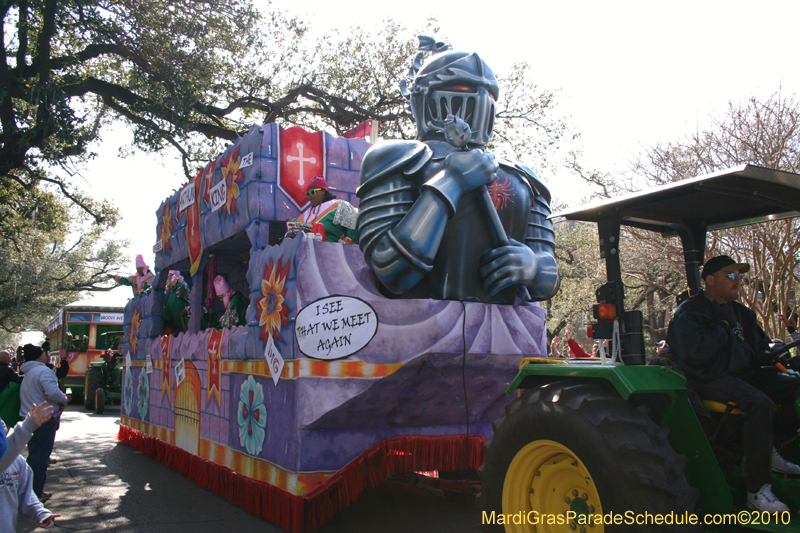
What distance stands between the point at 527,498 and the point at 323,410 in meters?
1.77

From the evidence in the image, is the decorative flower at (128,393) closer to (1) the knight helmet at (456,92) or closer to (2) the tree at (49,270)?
(1) the knight helmet at (456,92)

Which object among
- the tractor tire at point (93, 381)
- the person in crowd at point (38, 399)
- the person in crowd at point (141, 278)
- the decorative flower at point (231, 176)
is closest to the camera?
the person in crowd at point (38, 399)

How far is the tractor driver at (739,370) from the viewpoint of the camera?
8.98ft

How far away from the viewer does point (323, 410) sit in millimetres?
4438

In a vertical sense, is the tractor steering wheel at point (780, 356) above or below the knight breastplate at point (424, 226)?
below

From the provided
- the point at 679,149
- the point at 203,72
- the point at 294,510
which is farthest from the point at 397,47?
the point at 294,510

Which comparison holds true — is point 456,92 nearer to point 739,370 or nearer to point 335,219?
point 335,219

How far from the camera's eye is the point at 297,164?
5906 mm

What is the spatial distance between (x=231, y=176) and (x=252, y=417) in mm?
2423

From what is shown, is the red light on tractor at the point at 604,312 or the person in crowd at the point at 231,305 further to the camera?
the person in crowd at the point at 231,305

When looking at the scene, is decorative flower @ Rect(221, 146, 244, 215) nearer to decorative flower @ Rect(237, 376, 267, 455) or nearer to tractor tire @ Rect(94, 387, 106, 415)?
decorative flower @ Rect(237, 376, 267, 455)

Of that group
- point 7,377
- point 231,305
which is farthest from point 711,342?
point 7,377

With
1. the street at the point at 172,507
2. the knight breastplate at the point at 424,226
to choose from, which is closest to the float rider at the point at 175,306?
the street at the point at 172,507

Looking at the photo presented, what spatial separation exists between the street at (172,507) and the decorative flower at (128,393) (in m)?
1.71
